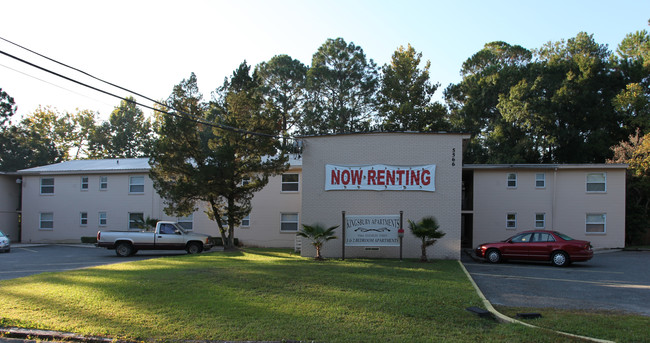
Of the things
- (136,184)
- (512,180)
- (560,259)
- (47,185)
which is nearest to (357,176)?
(560,259)

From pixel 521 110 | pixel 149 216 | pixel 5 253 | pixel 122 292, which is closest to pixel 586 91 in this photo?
pixel 521 110

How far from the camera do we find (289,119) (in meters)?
43.3

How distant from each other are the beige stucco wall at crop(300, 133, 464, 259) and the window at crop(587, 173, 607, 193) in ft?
37.7

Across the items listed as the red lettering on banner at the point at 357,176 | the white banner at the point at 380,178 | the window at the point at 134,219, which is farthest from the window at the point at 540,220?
the window at the point at 134,219

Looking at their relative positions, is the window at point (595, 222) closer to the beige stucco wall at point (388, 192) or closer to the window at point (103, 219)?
the beige stucco wall at point (388, 192)

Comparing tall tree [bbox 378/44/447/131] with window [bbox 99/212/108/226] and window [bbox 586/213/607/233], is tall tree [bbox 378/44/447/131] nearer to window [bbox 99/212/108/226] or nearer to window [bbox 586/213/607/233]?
window [bbox 586/213/607/233]

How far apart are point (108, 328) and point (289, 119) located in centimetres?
3674

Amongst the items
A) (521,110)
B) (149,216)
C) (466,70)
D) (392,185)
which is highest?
(466,70)

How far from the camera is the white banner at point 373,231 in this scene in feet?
57.9

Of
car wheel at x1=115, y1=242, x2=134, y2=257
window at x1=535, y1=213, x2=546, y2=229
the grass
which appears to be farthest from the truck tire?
window at x1=535, y1=213, x2=546, y2=229

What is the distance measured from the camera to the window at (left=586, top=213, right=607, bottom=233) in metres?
24.5

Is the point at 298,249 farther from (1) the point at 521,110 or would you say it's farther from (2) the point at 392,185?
(1) the point at 521,110

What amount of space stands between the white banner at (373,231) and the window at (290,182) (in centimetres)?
962

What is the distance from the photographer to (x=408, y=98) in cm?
3928
